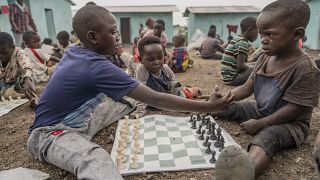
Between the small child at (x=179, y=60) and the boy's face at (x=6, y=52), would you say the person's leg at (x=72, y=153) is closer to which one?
the boy's face at (x=6, y=52)

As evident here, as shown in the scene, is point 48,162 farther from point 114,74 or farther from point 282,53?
point 282,53

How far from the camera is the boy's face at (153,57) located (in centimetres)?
346

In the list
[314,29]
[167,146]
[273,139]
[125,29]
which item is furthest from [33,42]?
[125,29]

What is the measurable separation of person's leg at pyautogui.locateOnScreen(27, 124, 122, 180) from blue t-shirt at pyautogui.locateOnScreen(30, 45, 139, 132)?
111 mm

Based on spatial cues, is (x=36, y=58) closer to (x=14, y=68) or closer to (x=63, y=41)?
(x=14, y=68)

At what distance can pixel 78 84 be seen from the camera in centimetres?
208

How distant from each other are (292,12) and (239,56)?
2.40 metres

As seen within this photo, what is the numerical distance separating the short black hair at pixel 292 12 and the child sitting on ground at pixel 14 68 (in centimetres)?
324

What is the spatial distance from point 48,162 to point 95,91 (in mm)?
735

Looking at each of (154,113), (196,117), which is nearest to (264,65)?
(196,117)

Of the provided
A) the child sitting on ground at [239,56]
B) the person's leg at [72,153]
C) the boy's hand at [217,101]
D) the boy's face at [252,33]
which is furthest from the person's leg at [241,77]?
the person's leg at [72,153]

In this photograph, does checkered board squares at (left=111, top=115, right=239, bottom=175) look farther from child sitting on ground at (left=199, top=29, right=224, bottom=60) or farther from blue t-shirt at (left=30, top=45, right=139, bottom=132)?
child sitting on ground at (left=199, top=29, right=224, bottom=60)

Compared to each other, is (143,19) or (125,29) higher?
(143,19)

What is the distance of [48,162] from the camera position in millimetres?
2275
